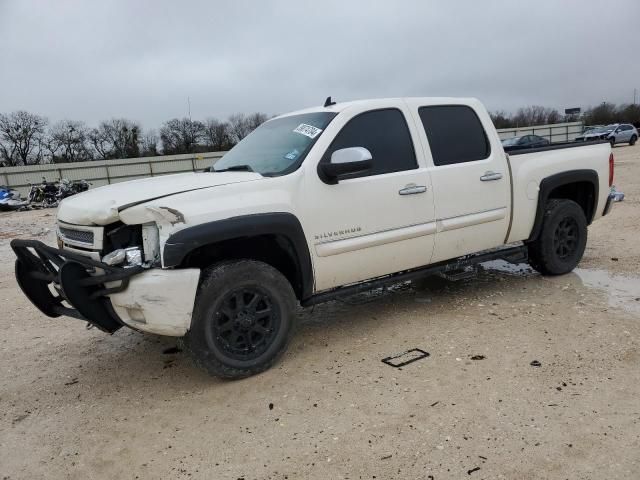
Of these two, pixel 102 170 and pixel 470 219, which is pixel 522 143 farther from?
pixel 102 170

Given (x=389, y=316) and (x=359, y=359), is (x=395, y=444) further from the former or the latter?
(x=389, y=316)

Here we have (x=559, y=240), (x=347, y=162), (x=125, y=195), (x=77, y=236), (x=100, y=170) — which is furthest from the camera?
(x=100, y=170)

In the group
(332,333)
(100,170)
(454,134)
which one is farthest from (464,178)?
(100,170)

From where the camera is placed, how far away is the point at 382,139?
4.32 m

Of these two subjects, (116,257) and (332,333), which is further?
(332,333)

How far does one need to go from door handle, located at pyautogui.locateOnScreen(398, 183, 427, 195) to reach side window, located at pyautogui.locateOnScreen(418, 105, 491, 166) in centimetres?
33

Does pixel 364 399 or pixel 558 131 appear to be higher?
pixel 558 131

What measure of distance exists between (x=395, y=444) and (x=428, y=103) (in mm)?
3042

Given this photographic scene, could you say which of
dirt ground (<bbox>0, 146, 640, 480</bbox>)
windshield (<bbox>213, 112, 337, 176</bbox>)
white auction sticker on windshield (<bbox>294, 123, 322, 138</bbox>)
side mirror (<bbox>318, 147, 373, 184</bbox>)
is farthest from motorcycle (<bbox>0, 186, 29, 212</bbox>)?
side mirror (<bbox>318, 147, 373, 184</bbox>)

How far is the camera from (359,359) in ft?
13.0

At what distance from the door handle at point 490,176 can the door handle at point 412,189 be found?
73cm

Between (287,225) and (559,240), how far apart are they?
3428 mm

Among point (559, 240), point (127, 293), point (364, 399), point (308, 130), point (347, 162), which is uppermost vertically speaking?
point (308, 130)

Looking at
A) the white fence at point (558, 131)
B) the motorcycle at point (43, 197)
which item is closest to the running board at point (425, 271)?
the motorcycle at point (43, 197)
